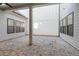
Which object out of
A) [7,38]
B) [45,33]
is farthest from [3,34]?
[45,33]

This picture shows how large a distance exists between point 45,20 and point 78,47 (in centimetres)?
1197

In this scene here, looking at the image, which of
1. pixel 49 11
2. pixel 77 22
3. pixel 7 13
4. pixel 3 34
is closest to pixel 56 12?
pixel 49 11

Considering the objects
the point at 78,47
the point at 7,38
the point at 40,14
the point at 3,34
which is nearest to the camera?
the point at 78,47

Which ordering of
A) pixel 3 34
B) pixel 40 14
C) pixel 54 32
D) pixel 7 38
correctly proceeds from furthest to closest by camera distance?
pixel 40 14
pixel 54 32
pixel 7 38
pixel 3 34

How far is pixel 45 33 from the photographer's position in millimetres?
17984

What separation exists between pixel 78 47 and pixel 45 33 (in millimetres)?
11568

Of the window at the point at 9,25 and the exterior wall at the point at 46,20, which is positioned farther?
the exterior wall at the point at 46,20

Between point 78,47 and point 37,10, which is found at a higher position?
point 37,10

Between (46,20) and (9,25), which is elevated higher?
(46,20)

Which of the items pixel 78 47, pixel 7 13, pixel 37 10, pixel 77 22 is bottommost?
pixel 78 47

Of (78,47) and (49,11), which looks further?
(49,11)

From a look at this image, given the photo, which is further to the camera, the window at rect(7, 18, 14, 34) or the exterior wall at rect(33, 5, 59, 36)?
the exterior wall at rect(33, 5, 59, 36)

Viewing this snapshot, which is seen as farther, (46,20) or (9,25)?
(46,20)

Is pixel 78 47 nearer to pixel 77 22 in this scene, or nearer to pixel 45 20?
pixel 77 22
